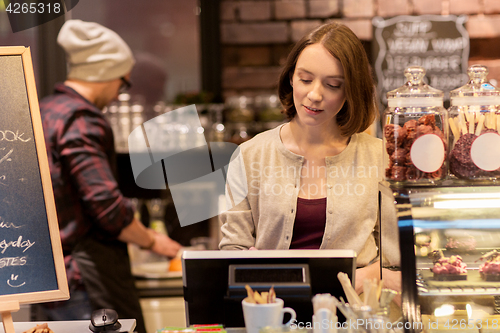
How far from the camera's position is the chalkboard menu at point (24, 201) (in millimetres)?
1269

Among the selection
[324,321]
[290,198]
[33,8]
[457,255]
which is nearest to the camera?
[324,321]

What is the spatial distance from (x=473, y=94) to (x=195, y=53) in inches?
79.1

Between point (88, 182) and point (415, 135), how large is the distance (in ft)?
5.51

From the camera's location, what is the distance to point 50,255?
4.27ft

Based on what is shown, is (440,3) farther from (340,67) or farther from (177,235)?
(177,235)

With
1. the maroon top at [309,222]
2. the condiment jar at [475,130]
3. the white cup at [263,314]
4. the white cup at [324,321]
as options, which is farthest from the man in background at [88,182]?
the condiment jar at [475,130]

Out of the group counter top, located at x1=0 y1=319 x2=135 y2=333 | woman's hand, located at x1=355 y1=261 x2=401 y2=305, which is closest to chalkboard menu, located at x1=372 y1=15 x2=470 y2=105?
woman's hand, located at x1=355 y1=261 x2=401 y2=305

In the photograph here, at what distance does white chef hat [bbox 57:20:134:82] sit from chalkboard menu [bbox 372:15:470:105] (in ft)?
5.06

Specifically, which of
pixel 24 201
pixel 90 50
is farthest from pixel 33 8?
pixel 24 201

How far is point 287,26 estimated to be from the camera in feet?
9.61

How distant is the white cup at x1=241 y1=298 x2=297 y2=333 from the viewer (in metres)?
1.05

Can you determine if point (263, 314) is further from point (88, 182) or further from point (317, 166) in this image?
point (88, 182)

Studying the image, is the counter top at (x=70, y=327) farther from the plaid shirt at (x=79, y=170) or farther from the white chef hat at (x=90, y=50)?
the white chef hat at (x=90, y=50)

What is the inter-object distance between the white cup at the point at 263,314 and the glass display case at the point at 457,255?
14.3 inches
